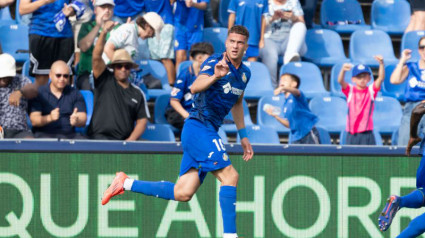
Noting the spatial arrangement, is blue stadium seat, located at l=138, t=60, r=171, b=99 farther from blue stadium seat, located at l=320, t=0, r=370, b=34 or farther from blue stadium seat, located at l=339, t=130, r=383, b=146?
blue stadium seat, located at l=320, t=0, r=370, b=34

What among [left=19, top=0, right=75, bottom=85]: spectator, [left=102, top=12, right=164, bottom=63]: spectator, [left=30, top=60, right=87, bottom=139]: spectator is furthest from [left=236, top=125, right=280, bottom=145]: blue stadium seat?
[left=19, top=0, right=75, bottom=85]: spectator

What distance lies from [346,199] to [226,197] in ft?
5.67

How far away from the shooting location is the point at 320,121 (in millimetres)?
10797

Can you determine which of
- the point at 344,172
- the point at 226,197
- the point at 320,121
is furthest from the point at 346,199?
the point at 320,121

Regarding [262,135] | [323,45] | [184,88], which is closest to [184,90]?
[184,88]

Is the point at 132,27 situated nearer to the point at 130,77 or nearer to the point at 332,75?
the point at 130,77

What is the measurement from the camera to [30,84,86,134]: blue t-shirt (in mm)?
8789

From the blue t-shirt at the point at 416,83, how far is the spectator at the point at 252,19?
2571mm

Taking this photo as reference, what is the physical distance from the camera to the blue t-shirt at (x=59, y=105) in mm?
8789

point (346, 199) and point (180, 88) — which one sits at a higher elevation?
point (180, 88)

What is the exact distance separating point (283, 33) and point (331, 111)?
1.47m

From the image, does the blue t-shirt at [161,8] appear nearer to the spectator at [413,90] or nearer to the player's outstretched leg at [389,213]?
the spectator at [413,90]

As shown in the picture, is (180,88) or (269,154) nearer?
(269,154)

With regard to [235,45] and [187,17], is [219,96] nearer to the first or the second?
[235,45]
